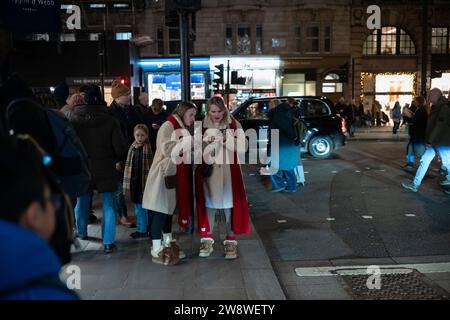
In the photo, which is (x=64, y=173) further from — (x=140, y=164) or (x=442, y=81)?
(x=442, y=81)

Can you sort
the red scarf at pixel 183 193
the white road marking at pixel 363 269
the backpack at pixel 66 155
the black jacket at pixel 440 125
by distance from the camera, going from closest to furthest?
the backpack at pixel 66 155, the white road marking at pixel 363 269, the red scarf at pixel 183 193, the black jacket at pixel 440 125

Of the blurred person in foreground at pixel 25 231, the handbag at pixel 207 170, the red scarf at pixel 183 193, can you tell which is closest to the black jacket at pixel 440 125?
the handbag at pixel 207 170

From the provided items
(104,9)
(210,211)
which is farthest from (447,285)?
(104,9)

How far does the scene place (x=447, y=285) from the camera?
4.89 metres

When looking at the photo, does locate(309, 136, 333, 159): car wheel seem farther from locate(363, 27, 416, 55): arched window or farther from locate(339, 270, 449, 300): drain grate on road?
locate(363, 27, 416, 55): arched window

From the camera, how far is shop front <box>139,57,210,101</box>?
29.8 metres

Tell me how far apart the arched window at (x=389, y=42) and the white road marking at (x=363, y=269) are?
29.1 meters

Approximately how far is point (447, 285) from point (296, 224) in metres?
2.82

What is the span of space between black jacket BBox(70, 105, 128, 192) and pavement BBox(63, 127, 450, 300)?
0.89 m

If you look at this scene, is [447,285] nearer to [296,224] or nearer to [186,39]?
[296,224]

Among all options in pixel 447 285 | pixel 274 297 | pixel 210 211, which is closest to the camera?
pixel 274 297

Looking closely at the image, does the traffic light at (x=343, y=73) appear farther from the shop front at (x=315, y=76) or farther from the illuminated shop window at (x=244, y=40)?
the illuminated shop window at (x=244, y=40)

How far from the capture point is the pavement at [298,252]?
15.5ft

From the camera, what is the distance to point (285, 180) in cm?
1014
